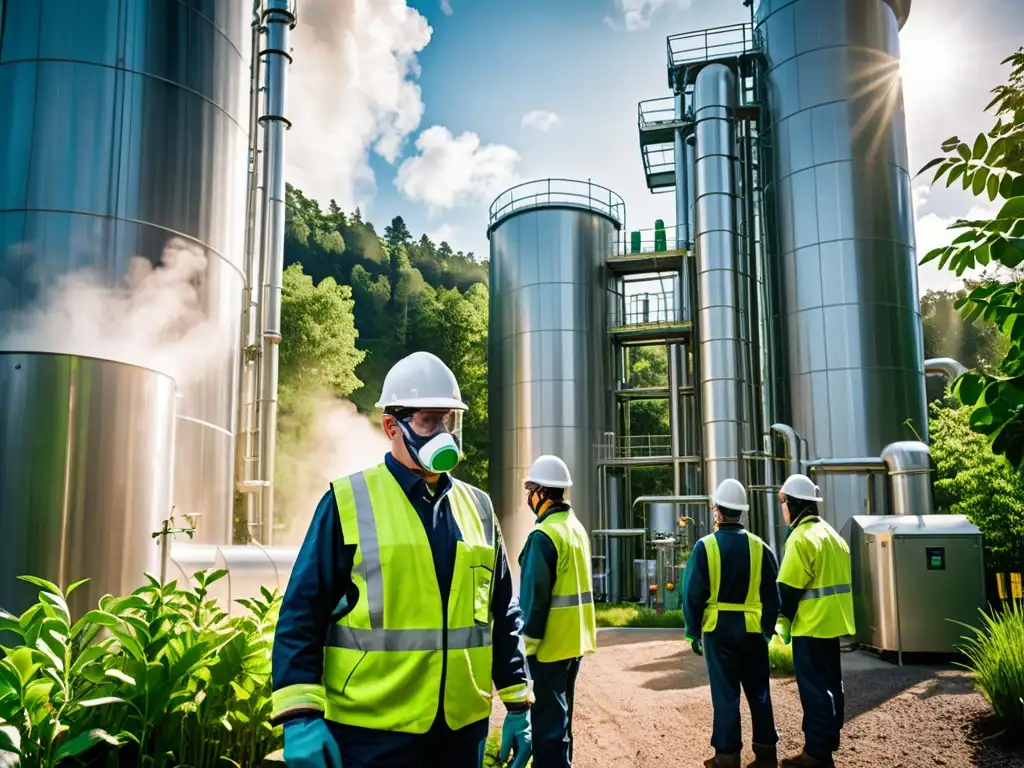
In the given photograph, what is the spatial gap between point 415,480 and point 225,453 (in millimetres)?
9979

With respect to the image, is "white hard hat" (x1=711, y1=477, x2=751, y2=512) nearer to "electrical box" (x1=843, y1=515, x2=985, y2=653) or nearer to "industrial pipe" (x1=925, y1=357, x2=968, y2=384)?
"electrical box" (x1=843, y1=515, x2=985, y2=653)

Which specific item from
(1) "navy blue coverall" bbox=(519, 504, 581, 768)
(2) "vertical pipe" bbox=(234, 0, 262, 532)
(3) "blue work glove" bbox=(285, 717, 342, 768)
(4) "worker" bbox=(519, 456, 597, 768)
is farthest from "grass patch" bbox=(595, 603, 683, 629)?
(3) "blue work glove" bbox=(285, 717, 342, 768)

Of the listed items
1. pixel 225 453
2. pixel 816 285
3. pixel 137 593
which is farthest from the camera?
pixel 816 285

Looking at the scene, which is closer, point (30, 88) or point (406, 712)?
point (406, 712)

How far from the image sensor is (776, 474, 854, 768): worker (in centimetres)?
627

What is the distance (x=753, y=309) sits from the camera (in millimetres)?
21859

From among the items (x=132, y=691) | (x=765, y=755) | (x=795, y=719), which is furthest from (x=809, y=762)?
(x=132, y=691)

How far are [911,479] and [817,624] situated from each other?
9879 mm

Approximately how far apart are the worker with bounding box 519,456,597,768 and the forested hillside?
2815cm

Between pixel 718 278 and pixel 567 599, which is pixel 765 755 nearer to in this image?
pixel 567 599

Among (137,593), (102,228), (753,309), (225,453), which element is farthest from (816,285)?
(137,593)

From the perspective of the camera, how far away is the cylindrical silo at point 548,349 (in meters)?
21.7

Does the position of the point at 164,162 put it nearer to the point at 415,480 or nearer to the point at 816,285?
the point at 415,480

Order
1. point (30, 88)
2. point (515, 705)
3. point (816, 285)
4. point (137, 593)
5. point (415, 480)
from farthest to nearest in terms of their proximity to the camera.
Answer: point (816, 285) < point (30, 88) < point (137, 593) < point (515, 705) < point (415, 480)
